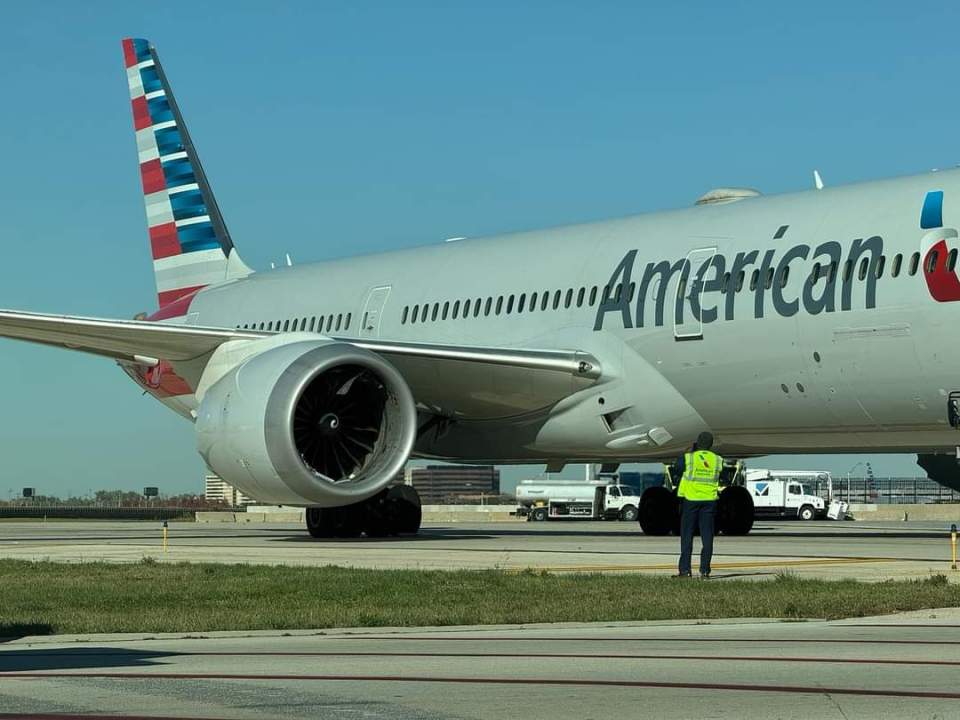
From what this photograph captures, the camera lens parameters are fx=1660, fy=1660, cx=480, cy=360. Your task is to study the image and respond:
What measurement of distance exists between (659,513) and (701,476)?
29.1 ft

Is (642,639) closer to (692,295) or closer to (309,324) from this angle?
(692,295)

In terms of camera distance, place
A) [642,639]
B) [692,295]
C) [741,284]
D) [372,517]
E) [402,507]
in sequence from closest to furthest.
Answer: [642,639] < [741,284] < [692,295] < [372,517] < [402,507]

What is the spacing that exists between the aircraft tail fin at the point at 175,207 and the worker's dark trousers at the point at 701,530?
17761 mm

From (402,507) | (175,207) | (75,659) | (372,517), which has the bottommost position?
(372,517)

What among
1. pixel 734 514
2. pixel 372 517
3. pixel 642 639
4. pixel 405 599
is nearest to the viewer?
pixel 642 639

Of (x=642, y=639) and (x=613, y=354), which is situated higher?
(x=613, y=354)

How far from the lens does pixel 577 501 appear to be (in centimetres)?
7500

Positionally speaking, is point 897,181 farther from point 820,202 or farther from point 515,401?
point 515,401

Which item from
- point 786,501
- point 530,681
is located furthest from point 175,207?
point 786,501

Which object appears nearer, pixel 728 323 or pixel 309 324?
pixel 728 323

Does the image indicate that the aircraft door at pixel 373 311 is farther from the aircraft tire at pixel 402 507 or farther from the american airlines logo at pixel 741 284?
the american airlines logo at pixel 741 284

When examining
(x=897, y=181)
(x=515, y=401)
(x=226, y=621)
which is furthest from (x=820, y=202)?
(x=226, y=621)

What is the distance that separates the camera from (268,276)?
99.8ft

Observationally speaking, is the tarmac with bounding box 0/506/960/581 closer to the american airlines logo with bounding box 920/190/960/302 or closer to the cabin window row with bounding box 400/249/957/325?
the american airlines logo with bounding box 920/190/960/302
